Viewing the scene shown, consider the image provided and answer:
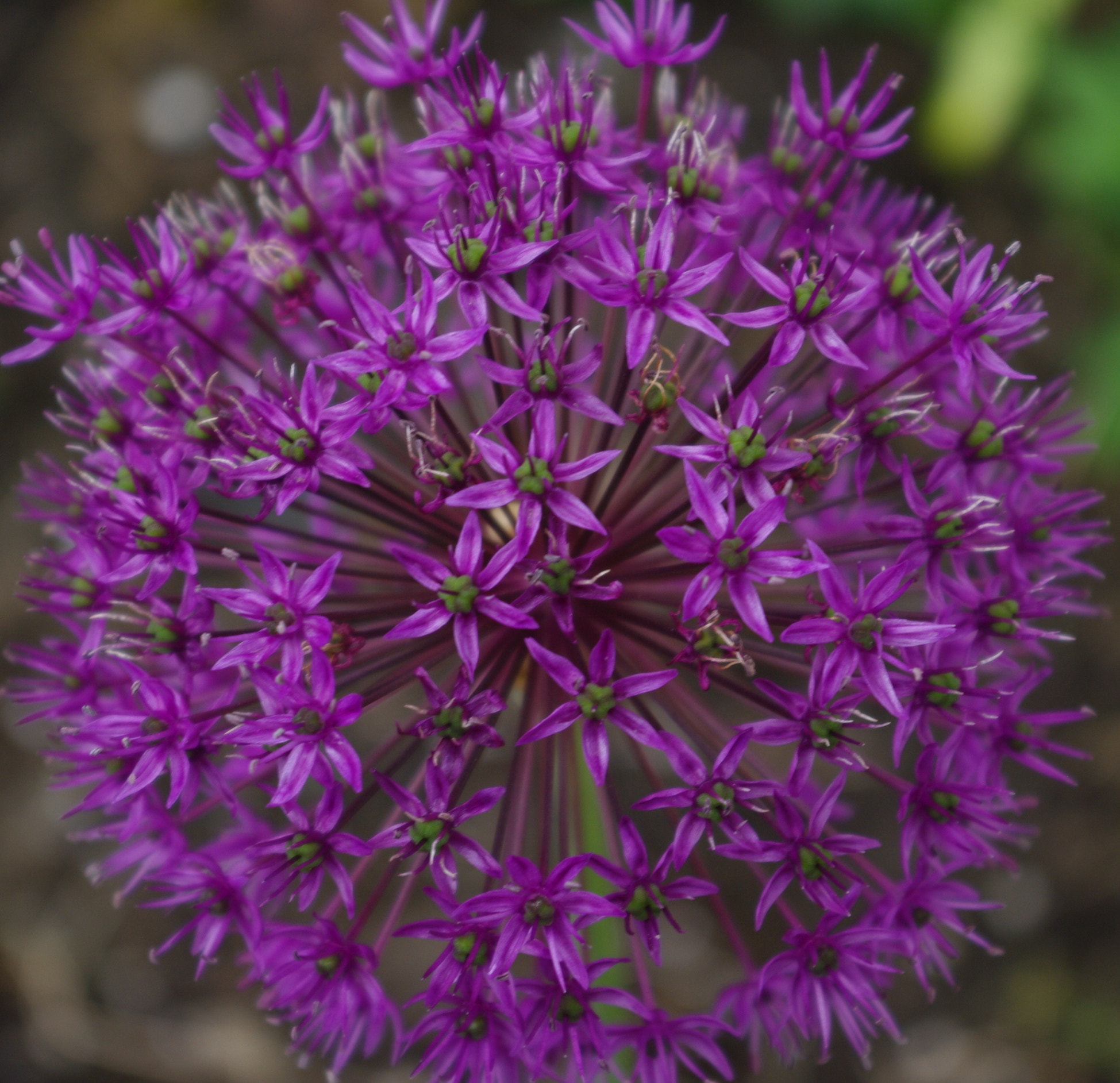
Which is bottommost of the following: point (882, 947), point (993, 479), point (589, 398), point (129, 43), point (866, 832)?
point (882, 947)

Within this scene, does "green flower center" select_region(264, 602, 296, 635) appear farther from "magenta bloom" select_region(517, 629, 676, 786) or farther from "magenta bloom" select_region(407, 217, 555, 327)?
"magenta bloom" select_region(407, 217, 555, 327)

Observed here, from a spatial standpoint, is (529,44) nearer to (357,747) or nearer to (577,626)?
(357,747)

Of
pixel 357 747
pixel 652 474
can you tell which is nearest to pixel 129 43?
pixel 357 747

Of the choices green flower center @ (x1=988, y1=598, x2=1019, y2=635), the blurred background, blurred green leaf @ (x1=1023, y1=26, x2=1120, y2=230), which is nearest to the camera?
green flower center @ (x1=988, y1=598, x2=1019, y2=635)

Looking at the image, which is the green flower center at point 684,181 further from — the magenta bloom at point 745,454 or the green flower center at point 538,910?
the green flower center at point 538,910

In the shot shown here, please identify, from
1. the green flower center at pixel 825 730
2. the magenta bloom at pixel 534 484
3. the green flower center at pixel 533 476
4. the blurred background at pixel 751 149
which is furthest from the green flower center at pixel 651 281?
the blurred background at pixel 751 149

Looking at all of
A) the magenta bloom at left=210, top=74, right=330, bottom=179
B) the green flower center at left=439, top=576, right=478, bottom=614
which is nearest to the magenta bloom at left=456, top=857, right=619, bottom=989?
the green flower center at left=439, top=576, right=478, bottom=614
